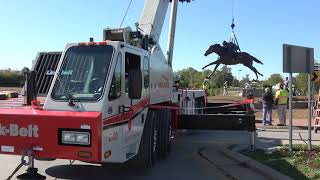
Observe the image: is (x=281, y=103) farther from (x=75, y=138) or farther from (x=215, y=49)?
(x=75, y=138)

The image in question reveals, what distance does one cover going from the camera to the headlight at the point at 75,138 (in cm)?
778

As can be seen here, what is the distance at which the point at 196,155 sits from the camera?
1318 cm

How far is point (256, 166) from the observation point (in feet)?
35.7

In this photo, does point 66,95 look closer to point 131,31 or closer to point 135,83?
point 135,83

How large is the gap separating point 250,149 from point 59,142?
678 centimetres

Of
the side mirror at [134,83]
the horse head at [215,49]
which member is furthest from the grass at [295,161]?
the horse head at [215,49]

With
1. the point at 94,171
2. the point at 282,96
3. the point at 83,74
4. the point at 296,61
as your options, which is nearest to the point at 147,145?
the point at 94,171

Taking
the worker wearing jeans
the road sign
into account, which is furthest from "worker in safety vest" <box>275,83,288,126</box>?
the road sign

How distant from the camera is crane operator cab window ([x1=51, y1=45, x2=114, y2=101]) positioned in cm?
841

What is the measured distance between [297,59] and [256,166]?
3.58 m

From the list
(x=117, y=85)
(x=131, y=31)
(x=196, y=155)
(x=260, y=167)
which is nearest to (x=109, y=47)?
(x=117, y=85)

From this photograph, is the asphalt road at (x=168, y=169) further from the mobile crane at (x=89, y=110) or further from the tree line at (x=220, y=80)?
the tree line at (x=220, y=80)

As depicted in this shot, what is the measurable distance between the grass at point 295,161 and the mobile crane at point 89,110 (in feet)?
8.93

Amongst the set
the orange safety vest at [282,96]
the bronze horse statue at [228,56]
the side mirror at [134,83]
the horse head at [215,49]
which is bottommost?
the orange safety vest at [282,96]
